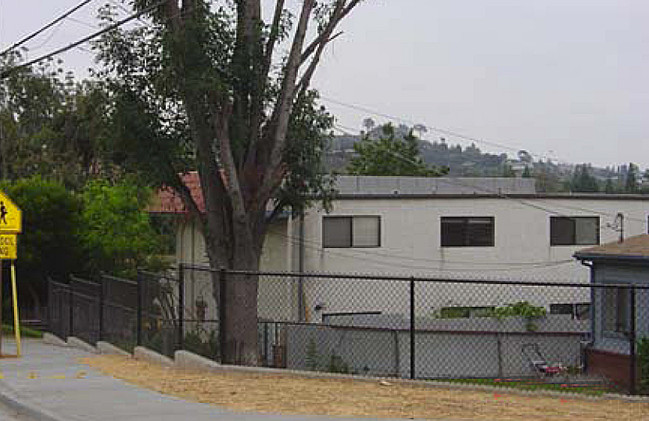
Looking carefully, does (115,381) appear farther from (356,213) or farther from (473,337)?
(356,213)

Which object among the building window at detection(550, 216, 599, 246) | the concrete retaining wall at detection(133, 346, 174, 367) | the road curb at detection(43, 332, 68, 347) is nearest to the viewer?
the concrete retaining wall at detection(133, 346, 174, 367)

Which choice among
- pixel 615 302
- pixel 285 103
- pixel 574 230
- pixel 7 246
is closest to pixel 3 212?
pixel 7 246

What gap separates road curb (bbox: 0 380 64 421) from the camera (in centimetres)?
1235

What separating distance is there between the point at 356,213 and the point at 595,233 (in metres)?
9.70

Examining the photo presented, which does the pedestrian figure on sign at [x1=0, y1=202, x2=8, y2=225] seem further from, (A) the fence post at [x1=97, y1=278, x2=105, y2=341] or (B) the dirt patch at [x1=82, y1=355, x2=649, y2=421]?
(B) the dirt patch at [x1=82, y1=355, x2=649, y2=421]

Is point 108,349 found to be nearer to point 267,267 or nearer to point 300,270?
point 300,270

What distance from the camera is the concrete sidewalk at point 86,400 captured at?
11.9 meters

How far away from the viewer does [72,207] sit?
34.3 metres

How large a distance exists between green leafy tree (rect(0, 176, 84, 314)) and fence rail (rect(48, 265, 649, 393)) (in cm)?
391

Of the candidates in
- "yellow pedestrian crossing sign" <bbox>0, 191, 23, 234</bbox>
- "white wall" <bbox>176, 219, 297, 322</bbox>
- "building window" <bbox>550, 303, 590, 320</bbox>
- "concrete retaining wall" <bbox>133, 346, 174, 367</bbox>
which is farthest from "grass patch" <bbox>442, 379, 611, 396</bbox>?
"building window" <bbox>550, 303, 590, 320</bbox>

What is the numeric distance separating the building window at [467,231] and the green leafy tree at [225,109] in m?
12.5

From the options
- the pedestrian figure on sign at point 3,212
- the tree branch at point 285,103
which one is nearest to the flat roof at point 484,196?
the tree branch at point 285,103

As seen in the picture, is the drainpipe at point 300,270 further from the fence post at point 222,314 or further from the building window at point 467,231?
the fence post at point 222,314

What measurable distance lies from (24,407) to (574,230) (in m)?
27.9
